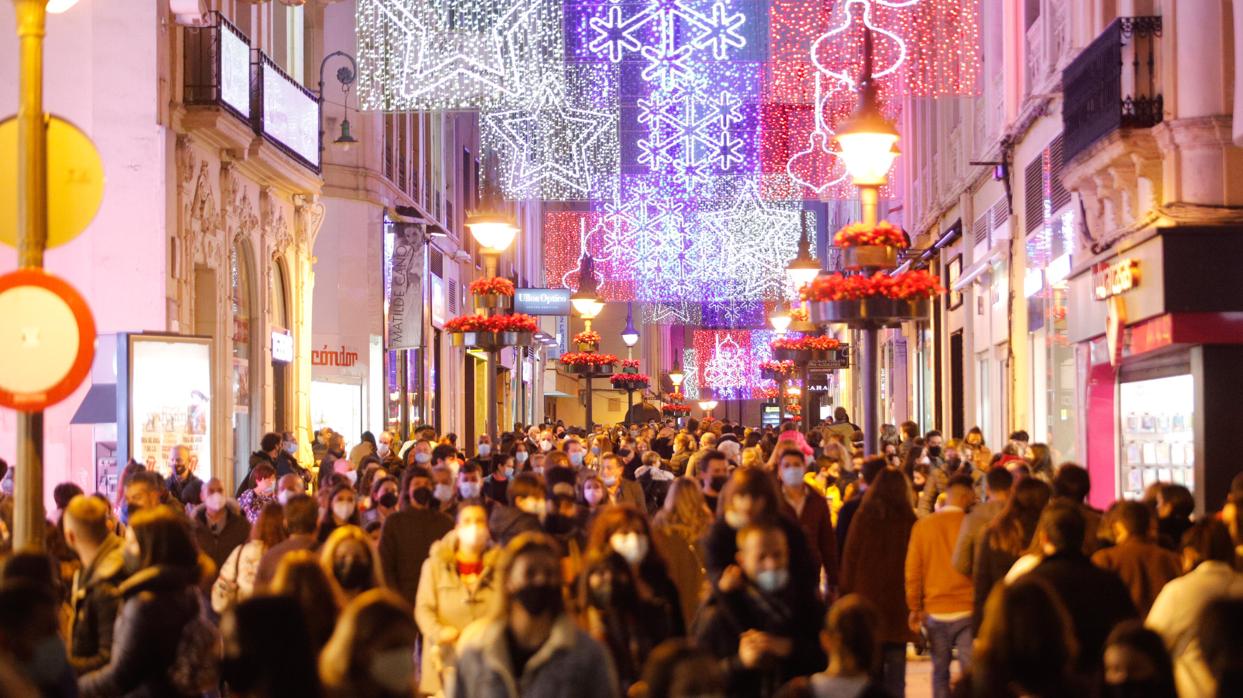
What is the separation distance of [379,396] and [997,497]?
1065 inches

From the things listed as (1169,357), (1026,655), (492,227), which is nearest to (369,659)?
(1026,655)

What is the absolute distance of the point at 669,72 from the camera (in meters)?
26.7

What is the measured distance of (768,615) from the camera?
748 cm

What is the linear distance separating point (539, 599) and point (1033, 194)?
19.8m

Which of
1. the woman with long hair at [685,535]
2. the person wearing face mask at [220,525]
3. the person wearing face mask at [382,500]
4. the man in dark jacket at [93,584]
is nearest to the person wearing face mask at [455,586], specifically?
the woman with long hair at [685,535]

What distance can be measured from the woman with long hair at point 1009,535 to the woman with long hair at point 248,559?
3.68 m

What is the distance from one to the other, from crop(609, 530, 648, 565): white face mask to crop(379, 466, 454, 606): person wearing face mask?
337 centimetres

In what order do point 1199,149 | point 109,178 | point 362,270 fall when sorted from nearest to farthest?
point 1199,149
point 109,178
point 362,270

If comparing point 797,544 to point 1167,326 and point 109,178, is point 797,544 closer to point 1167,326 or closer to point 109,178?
point 1167,326

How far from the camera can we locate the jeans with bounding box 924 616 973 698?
35.8ft

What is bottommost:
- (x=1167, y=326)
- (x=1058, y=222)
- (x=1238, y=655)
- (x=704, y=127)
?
(x=1238, y=655)

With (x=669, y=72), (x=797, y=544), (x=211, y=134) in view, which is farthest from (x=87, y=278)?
(x=797, y=544)

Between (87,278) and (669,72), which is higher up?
(669,72)

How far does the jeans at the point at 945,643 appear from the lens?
10.9 metres
